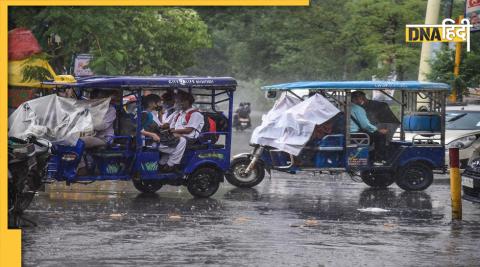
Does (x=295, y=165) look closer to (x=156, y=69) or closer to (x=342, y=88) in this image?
(x=342, y=88)

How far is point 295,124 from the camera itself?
16078 mm

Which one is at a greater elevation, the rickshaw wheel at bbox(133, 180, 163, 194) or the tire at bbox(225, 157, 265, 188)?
the tire at bbox(225, 157, 265, 188)

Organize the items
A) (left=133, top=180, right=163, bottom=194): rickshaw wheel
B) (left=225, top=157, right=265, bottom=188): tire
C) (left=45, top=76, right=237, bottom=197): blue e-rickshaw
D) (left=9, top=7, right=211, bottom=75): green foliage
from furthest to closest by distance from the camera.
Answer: (left=9, top=7, right=211, bottom=75): green foliage
(left=225, top=157, right=265, bottom=188): tire
(left=133, top=180, right=163, bottom=194): rickshaw wheel
(left=45, top=76, right=237, bottom=197): blue e-rickshaw

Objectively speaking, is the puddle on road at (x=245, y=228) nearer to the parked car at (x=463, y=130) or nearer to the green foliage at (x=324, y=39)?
the parked car at (x=463, y=130)

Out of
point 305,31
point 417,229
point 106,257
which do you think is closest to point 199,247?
point 106,257

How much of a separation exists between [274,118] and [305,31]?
19.3 metres

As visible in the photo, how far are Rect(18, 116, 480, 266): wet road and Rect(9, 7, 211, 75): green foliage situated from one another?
142 inches

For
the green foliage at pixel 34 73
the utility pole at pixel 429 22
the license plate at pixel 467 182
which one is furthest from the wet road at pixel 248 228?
the utility pole at pixel 429 22

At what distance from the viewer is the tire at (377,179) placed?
56.9 feet

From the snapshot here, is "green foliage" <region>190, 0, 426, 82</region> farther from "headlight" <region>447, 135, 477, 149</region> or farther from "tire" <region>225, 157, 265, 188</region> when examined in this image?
"tire" <region>225, 157, 265, 188</region>

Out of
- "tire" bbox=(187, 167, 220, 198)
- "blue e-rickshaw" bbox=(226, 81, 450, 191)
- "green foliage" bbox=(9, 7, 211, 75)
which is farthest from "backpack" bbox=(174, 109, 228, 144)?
"green foliage" bbox=(9, 7, 211, 75)

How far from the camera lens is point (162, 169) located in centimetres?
1488

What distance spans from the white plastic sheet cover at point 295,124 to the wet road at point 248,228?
2.93 ft

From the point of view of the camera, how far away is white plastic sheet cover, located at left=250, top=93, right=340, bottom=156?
16.0 m
